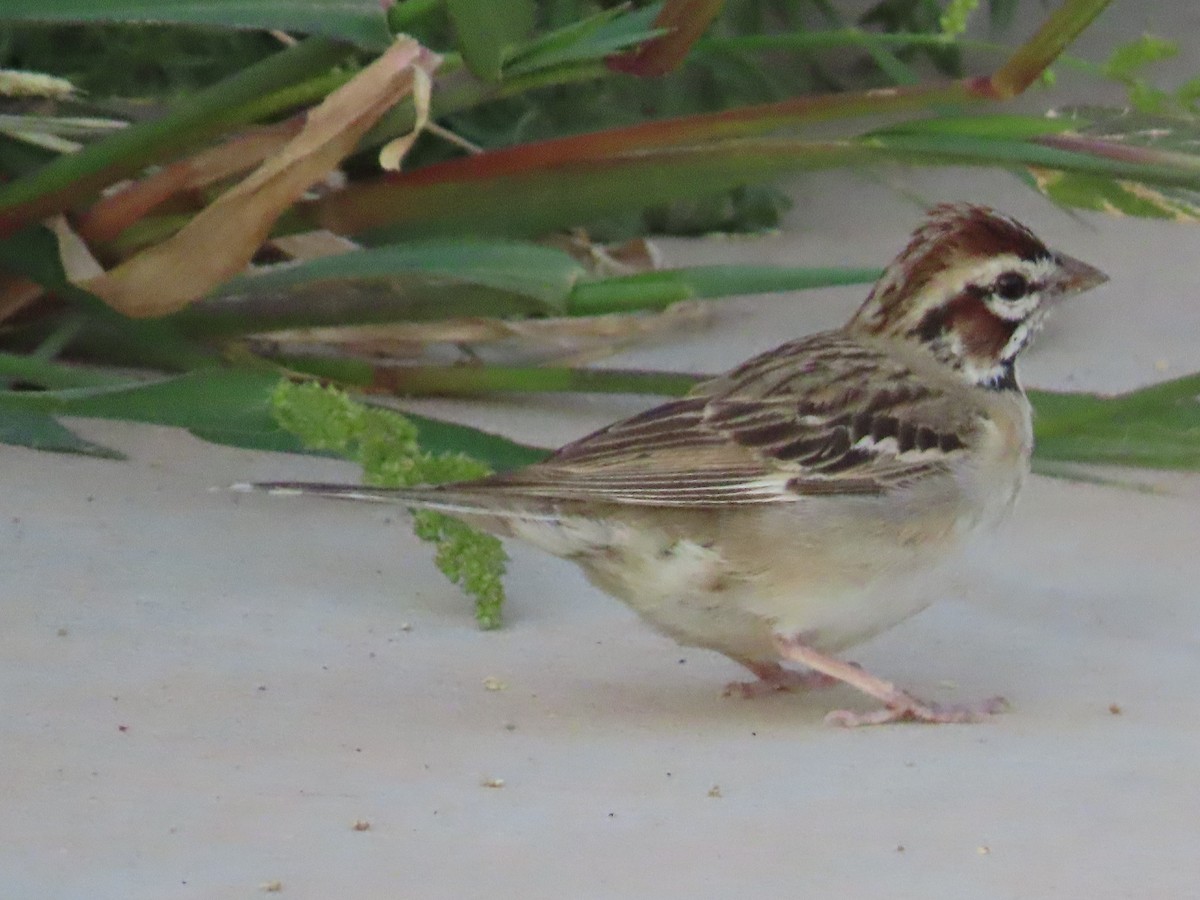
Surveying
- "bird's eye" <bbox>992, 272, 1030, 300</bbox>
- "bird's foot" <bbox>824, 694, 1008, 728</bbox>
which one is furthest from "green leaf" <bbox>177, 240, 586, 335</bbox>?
"bird's foot" <bbox>824, 694, 1008, 728</bbox>

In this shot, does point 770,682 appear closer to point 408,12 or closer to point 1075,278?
point 1075,278

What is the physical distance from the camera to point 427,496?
3.16 metres

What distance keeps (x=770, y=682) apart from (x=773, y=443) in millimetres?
400

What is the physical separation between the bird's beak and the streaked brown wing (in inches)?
12.6

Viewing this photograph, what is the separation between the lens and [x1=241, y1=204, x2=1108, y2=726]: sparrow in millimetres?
3201

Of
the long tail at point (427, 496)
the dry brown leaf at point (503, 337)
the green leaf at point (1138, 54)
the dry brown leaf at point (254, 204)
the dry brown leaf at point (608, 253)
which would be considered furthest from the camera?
the dry brown leaf at point (608, 253)

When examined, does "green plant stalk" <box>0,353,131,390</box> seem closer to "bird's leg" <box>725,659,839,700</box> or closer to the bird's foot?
"bird's leg" <box>725,659,839,700</box>

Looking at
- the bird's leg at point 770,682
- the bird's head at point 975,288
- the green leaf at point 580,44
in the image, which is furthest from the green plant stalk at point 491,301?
the bird's leg at point 770,682

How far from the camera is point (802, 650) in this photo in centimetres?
325

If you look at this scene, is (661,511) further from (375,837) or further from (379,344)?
(379,344)

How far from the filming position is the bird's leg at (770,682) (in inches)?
135

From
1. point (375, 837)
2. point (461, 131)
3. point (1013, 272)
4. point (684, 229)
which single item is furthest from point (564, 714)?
point (684, 229)

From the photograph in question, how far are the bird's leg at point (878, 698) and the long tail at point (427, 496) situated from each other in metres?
0.42

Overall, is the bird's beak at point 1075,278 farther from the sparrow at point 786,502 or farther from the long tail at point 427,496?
the long tail at point 427,496
